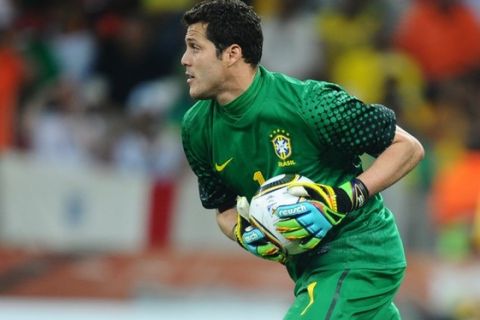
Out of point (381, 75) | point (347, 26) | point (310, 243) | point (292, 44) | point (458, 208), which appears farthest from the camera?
point (347, 26)

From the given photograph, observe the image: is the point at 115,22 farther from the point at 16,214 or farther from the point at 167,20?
the point at 16,214

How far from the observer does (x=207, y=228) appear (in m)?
11.3

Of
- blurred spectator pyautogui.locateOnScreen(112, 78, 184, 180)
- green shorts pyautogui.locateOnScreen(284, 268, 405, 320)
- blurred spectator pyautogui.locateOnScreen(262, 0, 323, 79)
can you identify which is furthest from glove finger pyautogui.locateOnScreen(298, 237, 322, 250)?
blurred spectator pyautogui.locateOnScreen(262, 0, 323, 79)

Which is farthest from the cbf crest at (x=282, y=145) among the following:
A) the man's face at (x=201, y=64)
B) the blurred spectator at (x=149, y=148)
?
the blurred spectator at (x=149, y=148)

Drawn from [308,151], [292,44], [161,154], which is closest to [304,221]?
[308,151]

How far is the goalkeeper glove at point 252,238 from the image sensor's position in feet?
18.1

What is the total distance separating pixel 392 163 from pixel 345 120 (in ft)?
0.95

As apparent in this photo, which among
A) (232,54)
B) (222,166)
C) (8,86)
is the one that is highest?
(8,86)

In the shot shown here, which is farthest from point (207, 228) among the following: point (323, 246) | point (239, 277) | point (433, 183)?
point (323, 246)

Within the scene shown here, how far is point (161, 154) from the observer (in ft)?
38.5

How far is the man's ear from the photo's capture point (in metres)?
5.56

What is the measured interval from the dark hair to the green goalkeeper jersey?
0.72 feet

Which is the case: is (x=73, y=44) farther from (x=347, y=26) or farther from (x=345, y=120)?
(x=345, y=120)

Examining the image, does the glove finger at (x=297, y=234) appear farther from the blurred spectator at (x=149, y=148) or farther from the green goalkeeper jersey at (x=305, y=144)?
the blurred spectator at (x=149, y=148)
